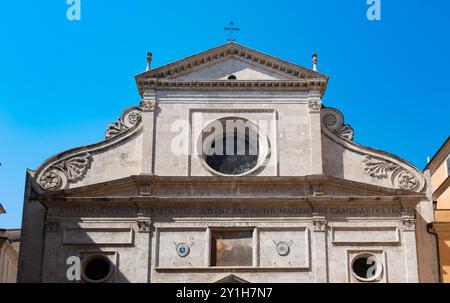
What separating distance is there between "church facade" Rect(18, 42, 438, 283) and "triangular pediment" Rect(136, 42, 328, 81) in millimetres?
43

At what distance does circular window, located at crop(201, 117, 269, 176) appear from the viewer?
944 inches

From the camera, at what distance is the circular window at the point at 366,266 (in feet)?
74.2

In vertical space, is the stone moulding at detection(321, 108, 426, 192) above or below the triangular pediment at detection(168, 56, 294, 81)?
below

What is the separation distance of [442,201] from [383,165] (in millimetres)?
4759

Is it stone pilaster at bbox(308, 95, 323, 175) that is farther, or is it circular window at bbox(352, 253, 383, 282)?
stone pilaster at bbox(308, 95, 323, 175)

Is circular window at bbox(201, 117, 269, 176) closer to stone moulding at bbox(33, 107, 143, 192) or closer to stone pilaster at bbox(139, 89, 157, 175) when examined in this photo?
stone pilaster at bbox(139, 89, 157, 175)

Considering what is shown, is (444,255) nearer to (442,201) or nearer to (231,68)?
(442,201)

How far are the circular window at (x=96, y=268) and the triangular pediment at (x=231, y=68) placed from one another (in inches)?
221

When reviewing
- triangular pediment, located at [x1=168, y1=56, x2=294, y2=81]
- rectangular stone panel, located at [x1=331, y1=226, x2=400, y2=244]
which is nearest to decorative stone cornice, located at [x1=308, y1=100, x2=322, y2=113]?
triangular pediment, located at [x1=168, y1=56, x2=294, y2=81]

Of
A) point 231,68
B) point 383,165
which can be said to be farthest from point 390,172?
point 231,68

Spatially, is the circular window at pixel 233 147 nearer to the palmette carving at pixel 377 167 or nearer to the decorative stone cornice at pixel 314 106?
the decorative stone cornice at pixel 314 106

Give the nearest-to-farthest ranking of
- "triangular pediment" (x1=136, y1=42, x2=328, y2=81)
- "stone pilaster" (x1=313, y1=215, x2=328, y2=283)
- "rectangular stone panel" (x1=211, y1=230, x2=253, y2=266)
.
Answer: "stone pilaster" (x1=313, y1=215, x2=328, y2=283), "rectangular stone panel" (x1=211, y1=230, x2=253, y2=266), "triangular pediment" (x1=136, y1=42, x2=328, y2=81)

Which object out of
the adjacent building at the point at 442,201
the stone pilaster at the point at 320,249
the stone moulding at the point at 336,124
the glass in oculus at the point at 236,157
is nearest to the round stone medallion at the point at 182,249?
the glass in oculus at the point at 236,157
